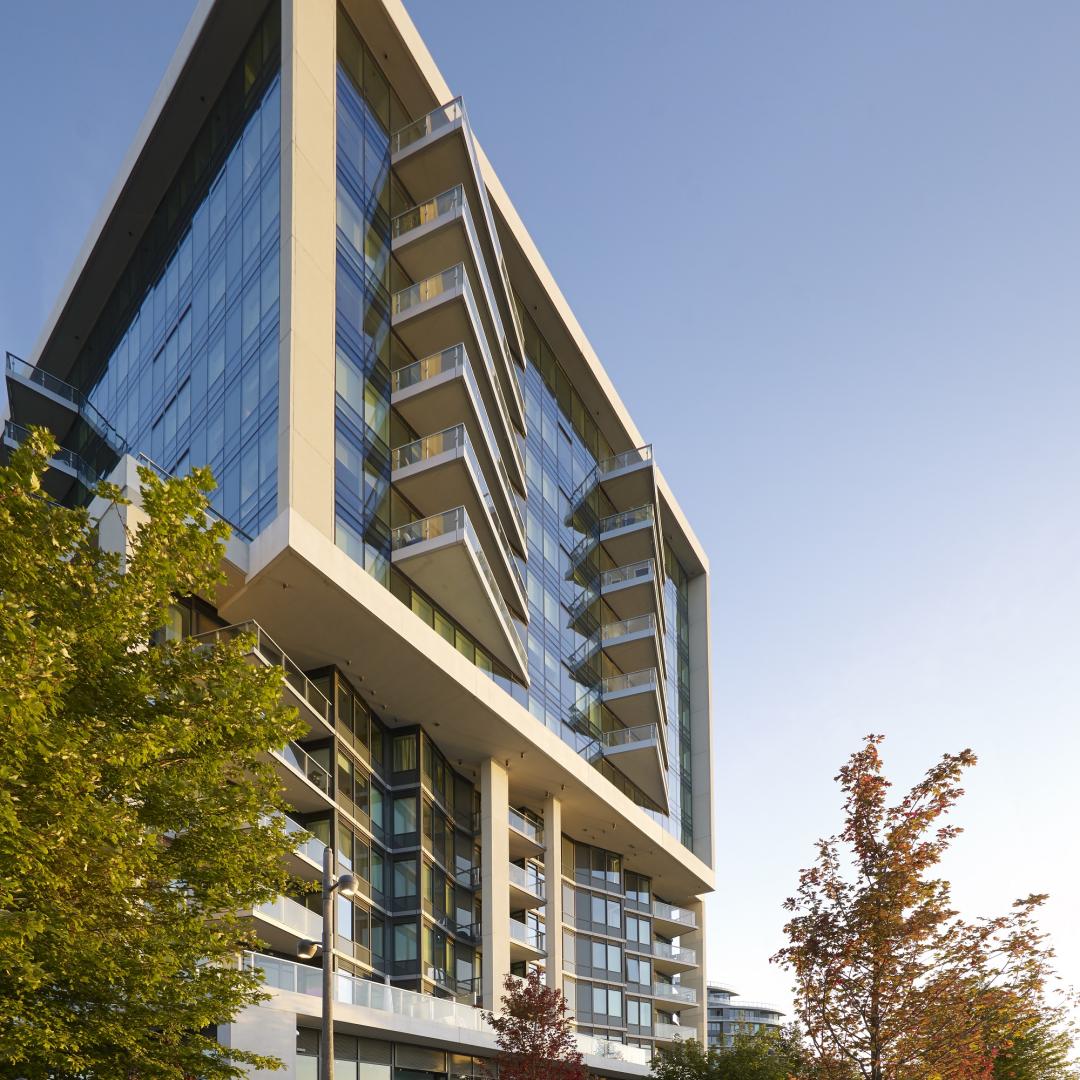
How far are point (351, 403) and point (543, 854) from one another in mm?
26740

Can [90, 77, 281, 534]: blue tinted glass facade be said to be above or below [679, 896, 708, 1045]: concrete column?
above

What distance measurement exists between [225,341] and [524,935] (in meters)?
28.1

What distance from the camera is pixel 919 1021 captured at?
18.5 metres

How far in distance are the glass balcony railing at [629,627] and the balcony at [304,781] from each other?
26.7 metres

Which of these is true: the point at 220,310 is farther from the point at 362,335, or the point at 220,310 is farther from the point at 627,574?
the point at 627,574

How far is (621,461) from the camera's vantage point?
6750cm

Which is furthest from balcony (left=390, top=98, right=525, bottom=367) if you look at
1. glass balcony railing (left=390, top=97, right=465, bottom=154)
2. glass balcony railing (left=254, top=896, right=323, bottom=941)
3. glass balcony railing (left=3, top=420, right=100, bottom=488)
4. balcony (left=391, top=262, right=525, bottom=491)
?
glass balcony railing (left=254, top=896, right=323, bottom=941)

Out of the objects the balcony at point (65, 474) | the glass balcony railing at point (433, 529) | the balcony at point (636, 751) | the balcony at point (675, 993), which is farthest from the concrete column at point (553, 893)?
the balcony at point (65, 474)

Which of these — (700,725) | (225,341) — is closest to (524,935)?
(700,725)

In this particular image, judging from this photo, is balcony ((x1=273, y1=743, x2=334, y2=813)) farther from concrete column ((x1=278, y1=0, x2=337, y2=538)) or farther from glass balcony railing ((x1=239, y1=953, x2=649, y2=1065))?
concrete column ((x1=278, y1=0, x2=337, y2=538))

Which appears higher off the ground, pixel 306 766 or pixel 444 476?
pixel 444 476

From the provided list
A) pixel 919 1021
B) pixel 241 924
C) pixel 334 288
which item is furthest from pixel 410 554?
pixel 919 1021

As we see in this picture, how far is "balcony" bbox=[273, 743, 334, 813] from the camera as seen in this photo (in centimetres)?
3578

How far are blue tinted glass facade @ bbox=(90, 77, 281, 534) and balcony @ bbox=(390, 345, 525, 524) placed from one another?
583 cm
